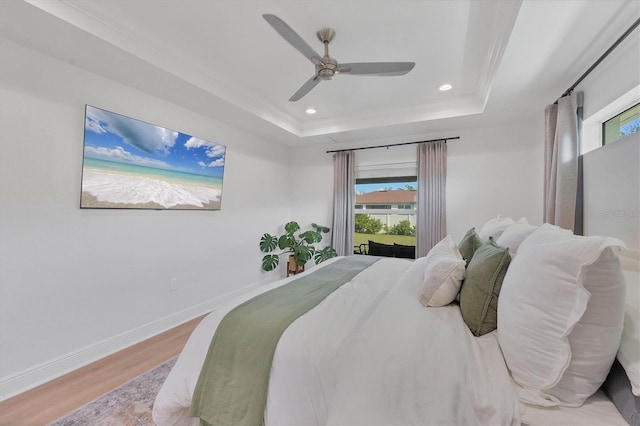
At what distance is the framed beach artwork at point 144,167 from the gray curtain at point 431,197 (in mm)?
2739

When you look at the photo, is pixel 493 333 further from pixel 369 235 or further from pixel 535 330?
Result: pixel 369 235

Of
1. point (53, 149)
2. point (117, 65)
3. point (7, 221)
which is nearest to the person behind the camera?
point (7, 221)

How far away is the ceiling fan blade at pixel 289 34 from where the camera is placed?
57.4 inches

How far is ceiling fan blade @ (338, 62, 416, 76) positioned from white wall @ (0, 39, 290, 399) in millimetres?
2007

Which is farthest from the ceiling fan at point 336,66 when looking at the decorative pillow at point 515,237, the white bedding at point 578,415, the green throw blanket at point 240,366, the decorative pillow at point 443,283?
the white bedding at point 578,415

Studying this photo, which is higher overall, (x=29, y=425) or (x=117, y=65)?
(x=117, y=65)

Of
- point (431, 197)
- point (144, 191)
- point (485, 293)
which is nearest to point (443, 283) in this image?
point (485, 293)

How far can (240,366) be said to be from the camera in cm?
110

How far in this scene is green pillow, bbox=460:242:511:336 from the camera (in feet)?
3.71

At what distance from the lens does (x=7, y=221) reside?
1.76 m

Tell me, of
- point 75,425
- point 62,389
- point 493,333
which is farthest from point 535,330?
point 62,389

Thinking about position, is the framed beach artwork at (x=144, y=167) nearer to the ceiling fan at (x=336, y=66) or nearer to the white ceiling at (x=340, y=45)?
the white ceiling at (x=340, y=45)

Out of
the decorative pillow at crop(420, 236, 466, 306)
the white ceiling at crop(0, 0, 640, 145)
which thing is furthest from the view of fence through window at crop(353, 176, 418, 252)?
the decorative pillow at crop(420, 236, 466, 306)

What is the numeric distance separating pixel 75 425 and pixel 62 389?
1.68ft
